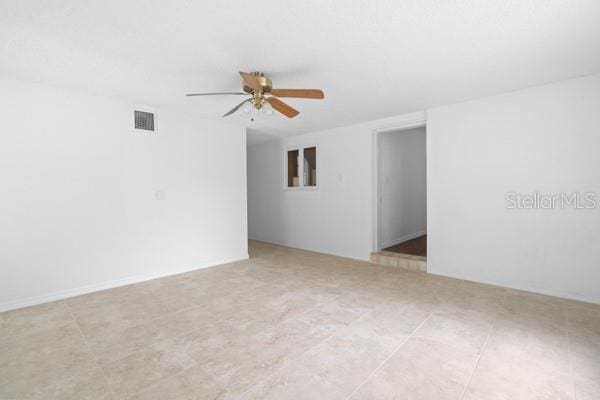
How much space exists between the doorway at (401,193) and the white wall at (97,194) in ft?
9.00

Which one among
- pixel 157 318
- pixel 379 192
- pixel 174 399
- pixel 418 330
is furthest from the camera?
pixel 379 192

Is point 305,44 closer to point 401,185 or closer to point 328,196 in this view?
point 328,196

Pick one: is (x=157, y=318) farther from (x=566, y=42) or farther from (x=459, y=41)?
(x=566, y=42)

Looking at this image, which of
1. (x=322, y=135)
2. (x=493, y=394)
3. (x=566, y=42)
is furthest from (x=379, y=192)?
(x=493, y=394)

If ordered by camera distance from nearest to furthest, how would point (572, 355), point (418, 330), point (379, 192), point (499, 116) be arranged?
point (572, 355)
point (418, 330)
point (499, 116)
point (379, 192)

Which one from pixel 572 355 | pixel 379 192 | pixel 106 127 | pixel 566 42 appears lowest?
pixel 572 355

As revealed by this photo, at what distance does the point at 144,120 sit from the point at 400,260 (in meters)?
4.22

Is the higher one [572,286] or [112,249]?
[112,249]

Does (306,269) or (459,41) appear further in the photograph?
(306,269)

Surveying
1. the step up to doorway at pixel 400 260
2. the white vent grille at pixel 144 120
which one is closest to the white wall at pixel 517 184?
the step up to doorway at pixel 400 260

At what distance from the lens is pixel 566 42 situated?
7.04ft

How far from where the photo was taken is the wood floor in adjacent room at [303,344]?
5.32 feet

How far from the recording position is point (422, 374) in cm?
173

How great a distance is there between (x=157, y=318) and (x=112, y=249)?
A: 1423 mm
